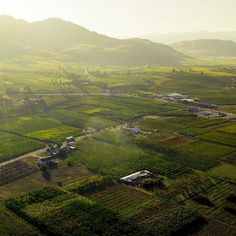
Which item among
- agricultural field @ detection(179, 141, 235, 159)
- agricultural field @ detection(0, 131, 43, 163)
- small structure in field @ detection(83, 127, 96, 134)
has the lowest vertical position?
agricultural field @ detection(0, 131, 43, 163)

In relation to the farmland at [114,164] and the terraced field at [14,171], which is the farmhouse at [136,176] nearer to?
the farmland at [114,164]

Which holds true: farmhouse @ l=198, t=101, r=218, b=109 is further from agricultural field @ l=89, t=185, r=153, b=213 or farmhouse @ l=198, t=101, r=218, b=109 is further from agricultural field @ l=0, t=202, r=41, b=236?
agricultural field @ l=0, t=202, r=41, b=236

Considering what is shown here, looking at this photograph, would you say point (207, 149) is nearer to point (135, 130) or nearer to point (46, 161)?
point (135, 130)

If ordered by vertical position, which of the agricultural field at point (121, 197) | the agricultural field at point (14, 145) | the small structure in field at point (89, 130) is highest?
the small structure in field at point (89, 130)

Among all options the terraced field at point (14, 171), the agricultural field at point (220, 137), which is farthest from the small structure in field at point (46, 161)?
the agricultural field at point (220, 137)

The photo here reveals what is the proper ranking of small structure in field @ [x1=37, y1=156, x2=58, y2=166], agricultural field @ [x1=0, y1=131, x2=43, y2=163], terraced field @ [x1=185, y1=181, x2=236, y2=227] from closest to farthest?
terraced field @ [x1=185, y1=181, x2=236, y2=227]
small structure in field @ [x1=37, y1=156, x2=58, y2=166]
agricultural field @ [x1=0, y1=131, x2=43, y2=163]

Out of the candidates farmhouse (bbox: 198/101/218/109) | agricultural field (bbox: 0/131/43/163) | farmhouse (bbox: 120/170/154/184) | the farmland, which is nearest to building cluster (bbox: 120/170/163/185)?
farmhouse (bbox: 120/170/154/184)

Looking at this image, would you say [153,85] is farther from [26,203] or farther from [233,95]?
[26,203]

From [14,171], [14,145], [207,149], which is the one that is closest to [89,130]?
[14,145]
